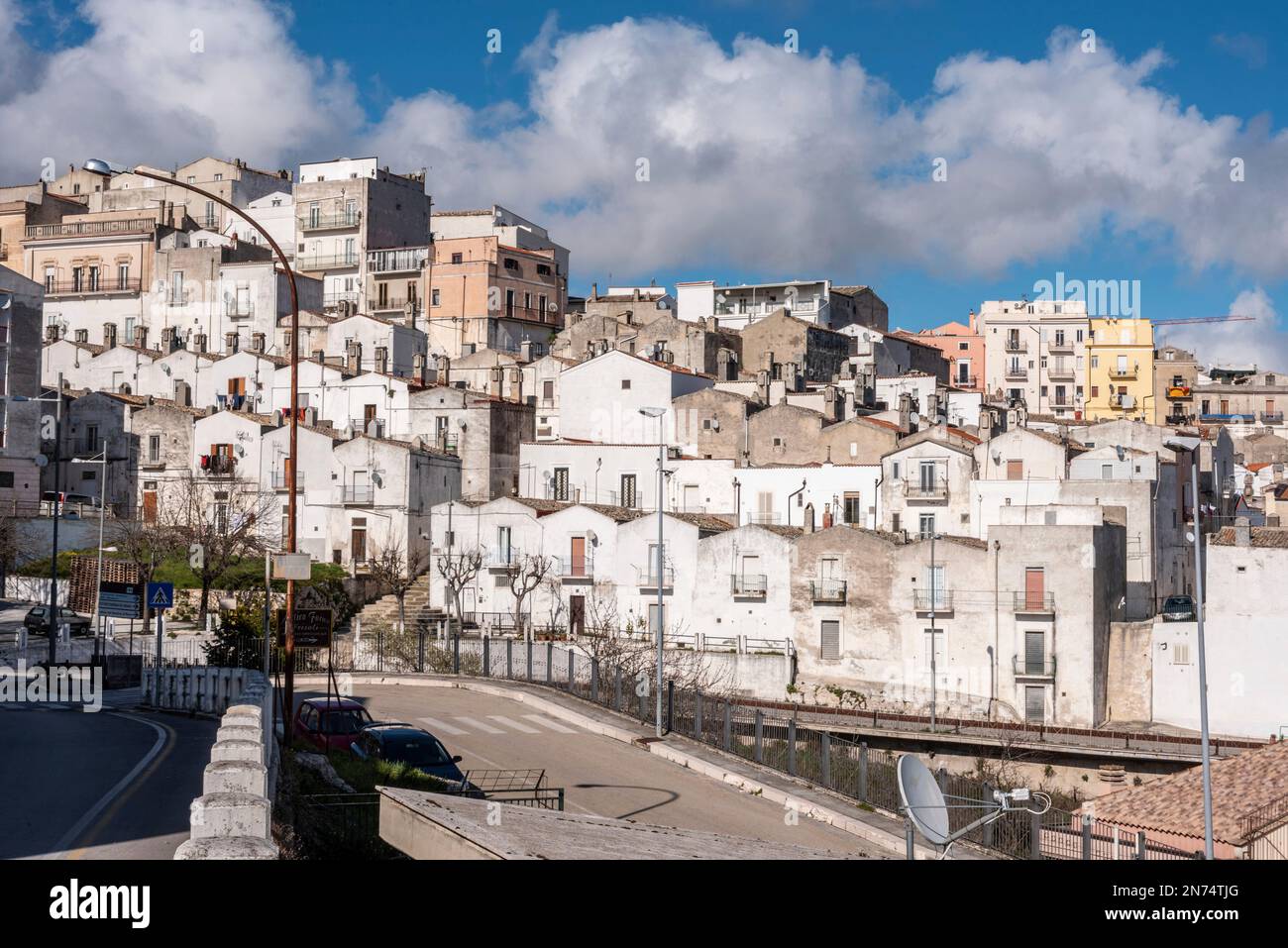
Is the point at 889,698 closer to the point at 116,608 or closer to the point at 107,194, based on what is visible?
the point at 116,608

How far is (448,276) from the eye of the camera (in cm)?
9950

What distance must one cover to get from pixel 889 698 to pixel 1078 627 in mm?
7614

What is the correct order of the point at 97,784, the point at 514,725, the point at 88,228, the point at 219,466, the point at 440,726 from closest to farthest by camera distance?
the point at 97,784
the point at 440,726
the point at 514,725
the point at 219,466
the point at 88,228

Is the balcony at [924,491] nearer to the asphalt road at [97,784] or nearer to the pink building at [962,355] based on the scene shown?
the asphalt road at [97,784]

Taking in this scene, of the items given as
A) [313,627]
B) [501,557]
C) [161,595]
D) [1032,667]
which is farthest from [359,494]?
[313,627]

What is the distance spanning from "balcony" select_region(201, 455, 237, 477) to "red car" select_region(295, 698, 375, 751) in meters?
47.0

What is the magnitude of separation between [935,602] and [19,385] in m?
45.0

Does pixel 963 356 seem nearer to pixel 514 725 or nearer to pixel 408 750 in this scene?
pixel 514 725

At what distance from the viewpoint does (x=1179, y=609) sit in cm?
5934

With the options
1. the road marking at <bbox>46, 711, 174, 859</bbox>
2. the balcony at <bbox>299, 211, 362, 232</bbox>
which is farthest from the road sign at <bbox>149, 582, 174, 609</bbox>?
the balcony at <bbox>299, 211, 362, 232</bbox>

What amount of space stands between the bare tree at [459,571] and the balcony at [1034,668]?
22.4 metres

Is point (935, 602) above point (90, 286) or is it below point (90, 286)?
below
